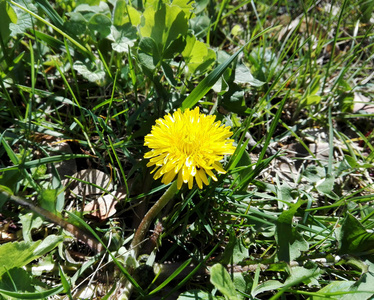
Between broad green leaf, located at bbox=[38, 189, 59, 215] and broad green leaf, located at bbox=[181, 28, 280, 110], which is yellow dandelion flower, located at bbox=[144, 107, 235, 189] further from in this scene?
broad green leaf, located at bbox=[38, 189, 59, 215]

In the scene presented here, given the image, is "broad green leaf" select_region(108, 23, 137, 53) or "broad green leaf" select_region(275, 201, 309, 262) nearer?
"broad green leaf" select_region(275, 201, 309, 262)

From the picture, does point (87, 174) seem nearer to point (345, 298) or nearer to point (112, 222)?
point (112, 222)

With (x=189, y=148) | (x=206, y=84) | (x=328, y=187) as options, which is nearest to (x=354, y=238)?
(x=328, y=187)

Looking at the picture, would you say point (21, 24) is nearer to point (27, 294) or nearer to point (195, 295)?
point (27, 294)

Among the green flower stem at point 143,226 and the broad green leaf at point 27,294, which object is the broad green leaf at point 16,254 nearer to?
the broad green leaf at point 27,294

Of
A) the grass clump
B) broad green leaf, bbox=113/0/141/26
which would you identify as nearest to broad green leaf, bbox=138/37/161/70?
the grass clump

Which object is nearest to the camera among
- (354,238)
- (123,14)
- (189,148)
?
(189,148)
